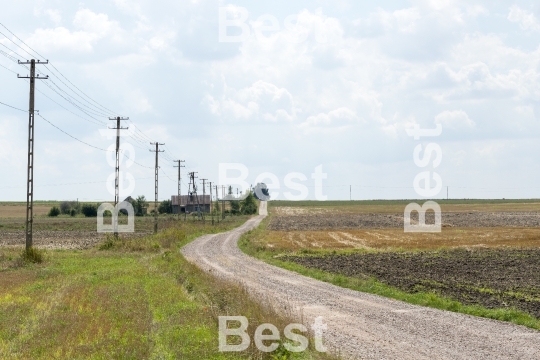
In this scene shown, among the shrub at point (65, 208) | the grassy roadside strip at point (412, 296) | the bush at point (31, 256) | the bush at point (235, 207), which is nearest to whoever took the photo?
the grassy roadside strip at point (412, 296)

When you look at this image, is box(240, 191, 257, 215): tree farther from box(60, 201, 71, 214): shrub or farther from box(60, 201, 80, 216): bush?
box(60, 201, 71, 214): shrub

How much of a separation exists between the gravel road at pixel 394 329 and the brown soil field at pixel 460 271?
2.61 m

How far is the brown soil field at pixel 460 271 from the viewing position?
82.4ft

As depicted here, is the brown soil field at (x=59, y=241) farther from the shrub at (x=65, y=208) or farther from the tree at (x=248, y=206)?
the tree at (x=248, y=206)

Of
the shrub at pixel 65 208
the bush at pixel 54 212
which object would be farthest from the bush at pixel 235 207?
the bush at pixel 54 212

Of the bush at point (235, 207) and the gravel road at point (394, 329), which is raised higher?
the bush at point (235, 207)

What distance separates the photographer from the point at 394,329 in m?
18.4

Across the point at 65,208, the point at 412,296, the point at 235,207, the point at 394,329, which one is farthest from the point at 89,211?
the point at 394,329

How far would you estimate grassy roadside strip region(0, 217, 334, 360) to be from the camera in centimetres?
1415

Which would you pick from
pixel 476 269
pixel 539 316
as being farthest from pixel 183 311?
pixel 476 269

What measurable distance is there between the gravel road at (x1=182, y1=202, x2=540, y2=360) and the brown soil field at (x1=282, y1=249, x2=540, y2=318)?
261 centimetres

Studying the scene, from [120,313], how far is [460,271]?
795 inches

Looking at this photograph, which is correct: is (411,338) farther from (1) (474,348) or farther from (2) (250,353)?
(2) (250,353)

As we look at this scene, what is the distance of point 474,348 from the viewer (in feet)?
51.5
